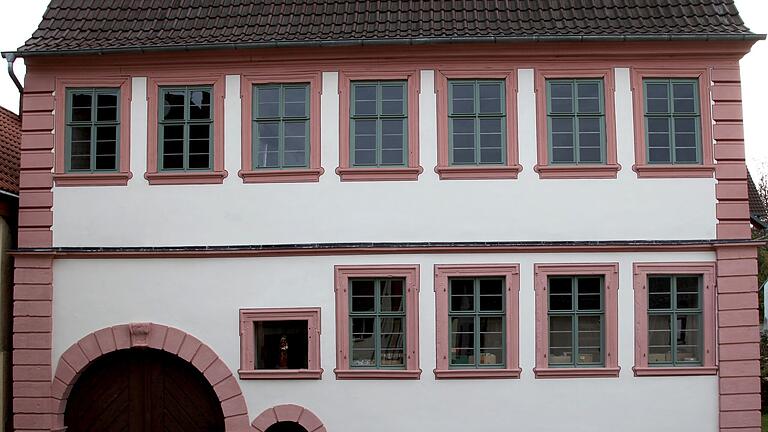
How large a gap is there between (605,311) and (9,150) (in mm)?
10231

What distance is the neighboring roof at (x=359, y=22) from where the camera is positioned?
12.4 meters

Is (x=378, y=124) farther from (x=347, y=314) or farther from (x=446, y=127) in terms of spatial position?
(x=347, y=314)

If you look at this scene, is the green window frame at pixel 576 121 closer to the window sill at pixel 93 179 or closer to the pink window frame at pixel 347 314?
the pink window frame at pixel 347 314

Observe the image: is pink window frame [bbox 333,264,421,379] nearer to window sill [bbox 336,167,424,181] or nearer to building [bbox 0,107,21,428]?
window sill [bbox 336,167,424,181]

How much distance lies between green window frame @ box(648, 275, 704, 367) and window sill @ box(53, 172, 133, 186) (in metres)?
7.79

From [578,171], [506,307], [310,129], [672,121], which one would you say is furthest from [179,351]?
[672,121]

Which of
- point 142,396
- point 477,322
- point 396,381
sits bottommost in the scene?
point 142,396

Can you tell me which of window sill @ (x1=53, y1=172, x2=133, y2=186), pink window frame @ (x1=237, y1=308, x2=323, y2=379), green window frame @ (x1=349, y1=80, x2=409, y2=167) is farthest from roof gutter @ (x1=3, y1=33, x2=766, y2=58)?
pink window frame @ (x1=237, y1=308, x2=323, y2=379)

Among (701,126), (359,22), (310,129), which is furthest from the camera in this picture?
(359,22)

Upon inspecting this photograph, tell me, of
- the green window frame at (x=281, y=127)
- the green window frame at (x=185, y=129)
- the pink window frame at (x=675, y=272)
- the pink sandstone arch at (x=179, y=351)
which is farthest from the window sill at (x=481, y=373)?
the green window frame at (x=185, y=129)

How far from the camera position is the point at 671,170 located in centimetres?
1237

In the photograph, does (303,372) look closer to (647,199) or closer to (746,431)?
(647,199)

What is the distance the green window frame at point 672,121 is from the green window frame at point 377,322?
418 cm

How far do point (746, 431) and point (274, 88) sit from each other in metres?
8.39
